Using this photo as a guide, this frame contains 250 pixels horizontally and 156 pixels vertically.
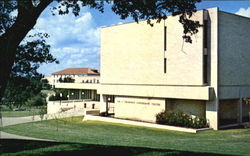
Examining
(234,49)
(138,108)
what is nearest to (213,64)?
(234,49)

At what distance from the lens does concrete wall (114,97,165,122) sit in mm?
34266

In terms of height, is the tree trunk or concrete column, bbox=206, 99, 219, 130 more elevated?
the tree trunk

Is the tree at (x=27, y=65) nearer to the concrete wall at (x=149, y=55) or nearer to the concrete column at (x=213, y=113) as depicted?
the concrete wall at (x=149, y=55)

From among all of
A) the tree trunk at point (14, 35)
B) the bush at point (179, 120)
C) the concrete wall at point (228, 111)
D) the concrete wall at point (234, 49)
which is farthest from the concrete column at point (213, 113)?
→ the tree trunk at point (14, 35)

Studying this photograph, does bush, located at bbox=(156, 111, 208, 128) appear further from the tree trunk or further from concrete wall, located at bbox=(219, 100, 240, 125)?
the tree trunk

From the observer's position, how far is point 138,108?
3666cm

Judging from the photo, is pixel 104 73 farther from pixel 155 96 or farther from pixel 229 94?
pixel 229 94

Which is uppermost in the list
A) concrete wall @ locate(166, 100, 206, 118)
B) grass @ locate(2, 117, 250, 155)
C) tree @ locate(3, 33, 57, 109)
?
tree @ locate(3, 33, 57, 109)

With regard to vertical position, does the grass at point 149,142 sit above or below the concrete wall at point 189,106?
below

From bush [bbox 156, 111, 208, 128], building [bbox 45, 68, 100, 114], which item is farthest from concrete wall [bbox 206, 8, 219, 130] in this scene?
building [bbox 45, 68, 100, 114]

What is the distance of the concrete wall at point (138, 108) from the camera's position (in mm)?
34266

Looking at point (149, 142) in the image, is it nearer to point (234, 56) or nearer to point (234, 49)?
point (234, 56)

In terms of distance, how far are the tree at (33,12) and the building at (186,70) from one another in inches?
754

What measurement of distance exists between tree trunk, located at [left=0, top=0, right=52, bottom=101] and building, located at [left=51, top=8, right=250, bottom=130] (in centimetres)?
2160
